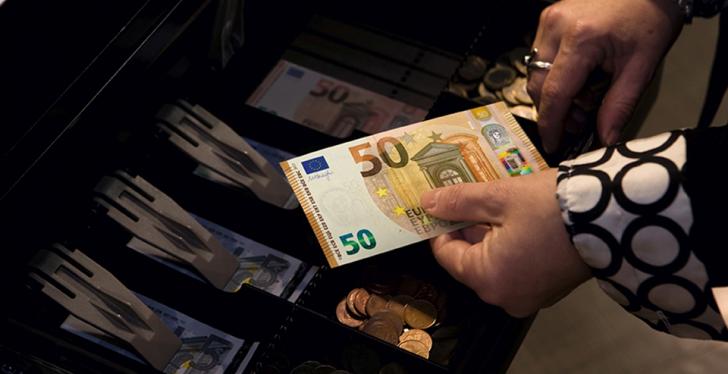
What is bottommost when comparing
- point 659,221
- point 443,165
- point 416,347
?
point 416,347

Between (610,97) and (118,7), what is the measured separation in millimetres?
916

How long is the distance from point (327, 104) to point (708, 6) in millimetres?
1036

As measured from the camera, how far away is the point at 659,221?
4.61 feet

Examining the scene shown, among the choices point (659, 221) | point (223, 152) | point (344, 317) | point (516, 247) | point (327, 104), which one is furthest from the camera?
point (327, 104)

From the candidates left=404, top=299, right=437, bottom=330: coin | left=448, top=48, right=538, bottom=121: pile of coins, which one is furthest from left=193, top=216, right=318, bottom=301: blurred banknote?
left=448, top=48, right=538, bottom=121: pile of coins

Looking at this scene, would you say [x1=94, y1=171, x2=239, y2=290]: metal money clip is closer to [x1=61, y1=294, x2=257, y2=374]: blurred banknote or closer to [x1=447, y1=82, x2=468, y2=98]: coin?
[x1=61, y1=294, x2=257, y2=374]: blurred banknote

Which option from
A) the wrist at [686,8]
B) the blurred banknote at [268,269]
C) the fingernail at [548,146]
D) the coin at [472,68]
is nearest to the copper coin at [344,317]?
the blurred banknote at [268,269]

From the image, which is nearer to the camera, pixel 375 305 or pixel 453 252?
pixel 453 252

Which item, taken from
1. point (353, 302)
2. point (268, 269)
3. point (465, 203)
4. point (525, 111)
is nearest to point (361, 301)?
point (353, 302)

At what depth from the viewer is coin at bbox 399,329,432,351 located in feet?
6.14

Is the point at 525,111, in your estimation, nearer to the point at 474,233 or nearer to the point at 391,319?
the point at 474,233

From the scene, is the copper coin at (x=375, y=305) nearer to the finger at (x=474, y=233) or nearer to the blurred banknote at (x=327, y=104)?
the finger at (x=474, y=233)

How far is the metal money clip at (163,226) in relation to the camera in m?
1.85

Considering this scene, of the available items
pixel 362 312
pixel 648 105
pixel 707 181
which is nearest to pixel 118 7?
A: pixel 362 312
